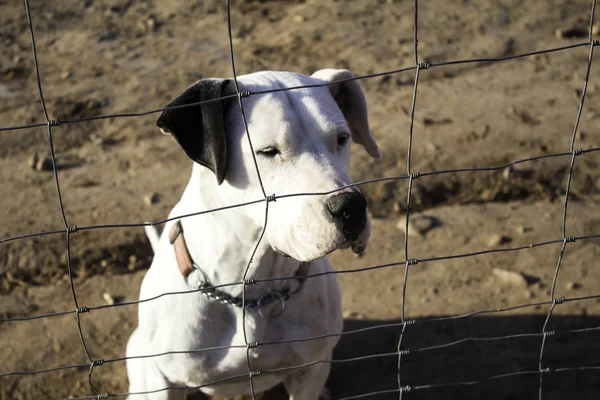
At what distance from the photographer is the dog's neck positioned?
261 cm

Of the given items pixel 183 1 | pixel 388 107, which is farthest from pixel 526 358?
pixel 183 1

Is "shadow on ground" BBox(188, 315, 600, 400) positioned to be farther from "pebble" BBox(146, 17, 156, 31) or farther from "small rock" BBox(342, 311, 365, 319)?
"pebble" BBox(146, 17, 156, 31)

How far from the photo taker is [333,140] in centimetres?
251

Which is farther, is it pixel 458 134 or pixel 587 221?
pixel 458 134

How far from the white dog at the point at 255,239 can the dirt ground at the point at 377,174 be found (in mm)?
990

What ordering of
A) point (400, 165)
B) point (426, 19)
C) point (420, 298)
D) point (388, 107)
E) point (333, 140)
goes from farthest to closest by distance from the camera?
point (426, 19) < point (388, 107) < point (400, 165) < point (420, 298) < point (333, 140)

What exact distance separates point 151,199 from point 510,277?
102 inches

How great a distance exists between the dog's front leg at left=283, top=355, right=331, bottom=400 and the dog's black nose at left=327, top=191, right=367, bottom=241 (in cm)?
102

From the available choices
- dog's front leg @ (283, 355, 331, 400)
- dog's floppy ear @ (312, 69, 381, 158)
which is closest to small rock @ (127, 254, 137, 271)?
dog's front leg @ (283, 355, 331, 400)

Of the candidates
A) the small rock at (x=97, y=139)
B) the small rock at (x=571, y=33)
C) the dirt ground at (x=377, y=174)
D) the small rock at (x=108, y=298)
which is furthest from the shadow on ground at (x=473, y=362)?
the small rock at (x=571, y=33)

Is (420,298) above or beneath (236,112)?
beneath

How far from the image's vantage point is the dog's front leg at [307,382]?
10.3 ft

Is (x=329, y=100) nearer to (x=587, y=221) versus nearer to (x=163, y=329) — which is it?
(x=163, y=329)

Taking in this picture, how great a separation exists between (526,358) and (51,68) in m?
5.37
